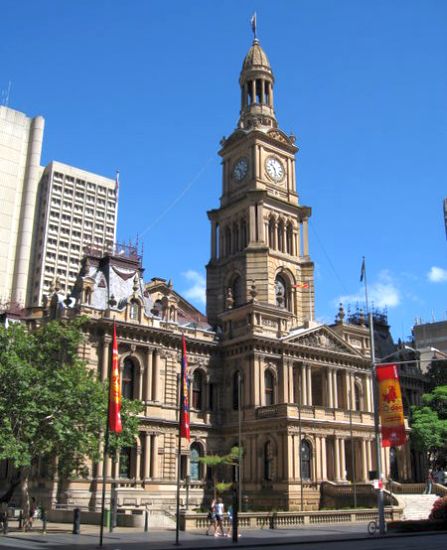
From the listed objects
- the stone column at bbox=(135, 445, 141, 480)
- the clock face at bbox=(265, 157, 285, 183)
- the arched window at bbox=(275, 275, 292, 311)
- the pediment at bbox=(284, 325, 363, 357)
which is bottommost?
the stone column at bbox=(135, 445, 141, 480)

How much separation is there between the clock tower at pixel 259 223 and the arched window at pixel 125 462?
15.1 m

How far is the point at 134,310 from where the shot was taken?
53688 millimetres

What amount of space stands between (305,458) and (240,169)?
31.9m

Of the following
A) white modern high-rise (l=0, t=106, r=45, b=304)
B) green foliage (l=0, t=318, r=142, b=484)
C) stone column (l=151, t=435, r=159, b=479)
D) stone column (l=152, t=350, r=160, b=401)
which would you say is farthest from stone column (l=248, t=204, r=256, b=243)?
white modern high-rise (l=0, t=106, r=45, b=304)

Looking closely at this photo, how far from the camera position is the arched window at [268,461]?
174 ft

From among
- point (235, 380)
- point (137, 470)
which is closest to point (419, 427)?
point (235, 380)

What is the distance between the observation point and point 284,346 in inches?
2291

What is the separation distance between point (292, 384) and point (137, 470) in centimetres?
1545

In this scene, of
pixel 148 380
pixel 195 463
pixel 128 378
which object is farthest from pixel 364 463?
pixel 128 378

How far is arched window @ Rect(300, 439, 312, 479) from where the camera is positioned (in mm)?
52781

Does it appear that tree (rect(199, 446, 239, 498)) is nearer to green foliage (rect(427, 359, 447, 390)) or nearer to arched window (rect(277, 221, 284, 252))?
arched window (rect(277, 221, 284, 252))

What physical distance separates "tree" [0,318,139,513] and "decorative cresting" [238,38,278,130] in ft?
134

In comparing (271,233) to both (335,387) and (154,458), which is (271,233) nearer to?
(335,387)

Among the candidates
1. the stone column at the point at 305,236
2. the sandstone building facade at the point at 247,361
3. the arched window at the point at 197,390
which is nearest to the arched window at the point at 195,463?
the sandstone building facade at the point at 247,361
